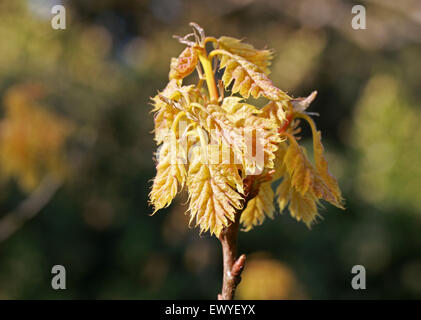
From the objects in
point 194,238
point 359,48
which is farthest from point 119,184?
point 359,48

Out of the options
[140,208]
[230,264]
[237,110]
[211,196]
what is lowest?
[230,264]

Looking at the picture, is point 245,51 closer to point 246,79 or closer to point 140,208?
point 246,79

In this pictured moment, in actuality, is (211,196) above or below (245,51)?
below

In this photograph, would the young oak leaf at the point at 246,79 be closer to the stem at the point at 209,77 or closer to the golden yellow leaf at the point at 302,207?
the stem at the point at 209,77

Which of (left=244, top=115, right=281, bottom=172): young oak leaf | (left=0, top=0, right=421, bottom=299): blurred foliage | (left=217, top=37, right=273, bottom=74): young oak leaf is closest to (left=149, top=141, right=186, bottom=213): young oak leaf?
(left=244, top=115, right=281, bottom=172): young oak leaf

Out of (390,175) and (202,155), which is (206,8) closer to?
(390,175)

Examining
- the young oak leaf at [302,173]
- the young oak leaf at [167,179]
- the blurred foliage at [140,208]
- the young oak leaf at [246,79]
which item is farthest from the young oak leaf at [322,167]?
the blurred foliage at [140,208]

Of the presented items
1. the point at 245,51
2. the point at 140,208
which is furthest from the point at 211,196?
the point at 140,208

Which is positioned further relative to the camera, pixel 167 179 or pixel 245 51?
pixel 245 51
